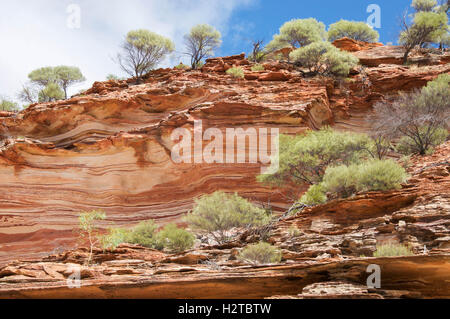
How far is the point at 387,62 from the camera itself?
68.4ft

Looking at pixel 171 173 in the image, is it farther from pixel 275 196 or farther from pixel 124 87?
pixel 124 87

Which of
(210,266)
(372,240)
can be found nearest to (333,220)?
(372,240)

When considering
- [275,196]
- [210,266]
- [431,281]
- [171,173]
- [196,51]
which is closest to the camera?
[431,281]

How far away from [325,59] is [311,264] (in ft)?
51.5

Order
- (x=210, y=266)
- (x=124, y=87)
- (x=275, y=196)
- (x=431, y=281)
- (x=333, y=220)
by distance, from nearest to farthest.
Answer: (x=431, y=281), (x=210, y=266), (x=333, y=220), (x=275, y=196), (x=124, y=87)

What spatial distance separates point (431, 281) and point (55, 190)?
1474 cm

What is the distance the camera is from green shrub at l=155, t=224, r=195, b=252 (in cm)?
1054

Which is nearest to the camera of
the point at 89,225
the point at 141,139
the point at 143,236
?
the point at 89,225

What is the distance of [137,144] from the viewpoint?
15844mm

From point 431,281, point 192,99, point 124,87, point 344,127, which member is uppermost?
point 124,87

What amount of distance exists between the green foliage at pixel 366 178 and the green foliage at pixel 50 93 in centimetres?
1988

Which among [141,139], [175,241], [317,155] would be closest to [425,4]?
[317,155]

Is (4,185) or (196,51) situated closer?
(4,185)

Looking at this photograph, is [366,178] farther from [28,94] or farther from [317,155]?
[28,94]
